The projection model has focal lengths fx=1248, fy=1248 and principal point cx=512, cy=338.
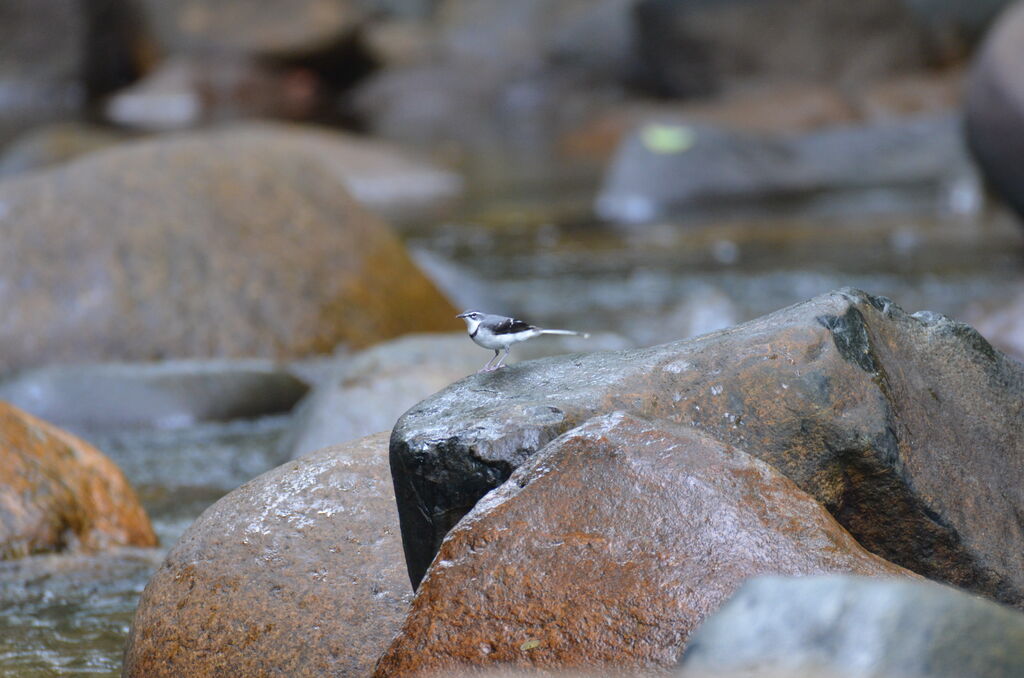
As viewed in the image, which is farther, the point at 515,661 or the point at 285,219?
the point at 285,219

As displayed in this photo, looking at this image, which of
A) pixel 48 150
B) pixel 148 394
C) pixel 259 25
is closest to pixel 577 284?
pixel 148 394

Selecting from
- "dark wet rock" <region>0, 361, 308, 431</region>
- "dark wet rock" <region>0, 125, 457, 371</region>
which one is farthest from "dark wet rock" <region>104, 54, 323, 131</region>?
"dark wet rock" <region>0, 361, 308, 431</region>

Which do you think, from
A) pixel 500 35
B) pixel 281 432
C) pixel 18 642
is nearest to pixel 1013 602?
pixel 18 642

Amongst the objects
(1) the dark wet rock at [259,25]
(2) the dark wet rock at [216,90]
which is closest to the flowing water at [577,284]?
(2) the dark wet rock at [216,90]

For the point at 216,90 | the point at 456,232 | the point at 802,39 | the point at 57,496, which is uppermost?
the point at 57,496

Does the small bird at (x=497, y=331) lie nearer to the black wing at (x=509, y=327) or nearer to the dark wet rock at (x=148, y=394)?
the black wing at (x=509, y=327)

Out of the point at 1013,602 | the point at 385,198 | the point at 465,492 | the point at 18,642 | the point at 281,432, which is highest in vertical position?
the point at 465,492

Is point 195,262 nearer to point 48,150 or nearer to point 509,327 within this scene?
point 509,327

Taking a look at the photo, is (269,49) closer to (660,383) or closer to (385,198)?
(385,198)
